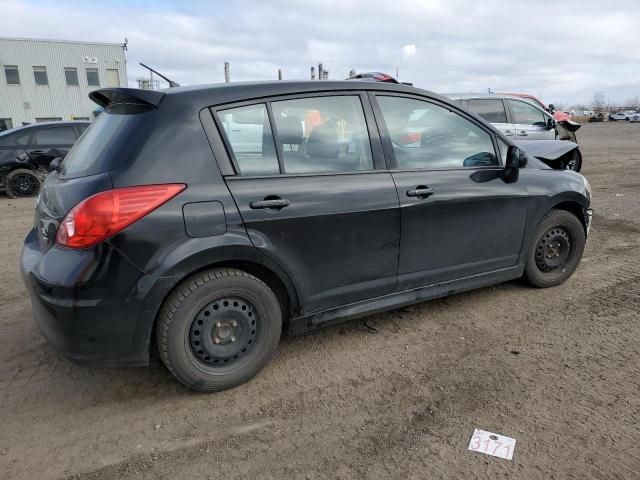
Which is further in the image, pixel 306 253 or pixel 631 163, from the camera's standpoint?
pixel 631 163

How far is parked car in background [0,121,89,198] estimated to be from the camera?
9.35 metres

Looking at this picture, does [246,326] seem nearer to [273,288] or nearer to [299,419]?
[273,288]

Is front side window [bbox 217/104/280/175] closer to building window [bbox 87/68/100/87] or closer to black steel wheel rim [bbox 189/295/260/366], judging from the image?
black steel wheel rim [bbox 189/295/260/366]

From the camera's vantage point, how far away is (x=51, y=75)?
1382 inches

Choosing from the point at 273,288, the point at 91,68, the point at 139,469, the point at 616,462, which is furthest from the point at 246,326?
the point at 91,68

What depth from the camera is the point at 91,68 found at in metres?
36.1

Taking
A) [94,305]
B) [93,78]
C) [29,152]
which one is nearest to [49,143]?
[29,152]

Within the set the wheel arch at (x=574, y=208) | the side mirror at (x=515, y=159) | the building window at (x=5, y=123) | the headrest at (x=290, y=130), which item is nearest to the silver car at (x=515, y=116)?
the wheel arch at (x=574, y=208)

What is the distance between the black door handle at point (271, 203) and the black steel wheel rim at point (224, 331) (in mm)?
529

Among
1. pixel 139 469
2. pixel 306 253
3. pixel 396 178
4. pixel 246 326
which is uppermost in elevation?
pixel 396 178

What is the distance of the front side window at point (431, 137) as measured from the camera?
10.6 ft

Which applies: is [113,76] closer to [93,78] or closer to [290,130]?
[93,78]

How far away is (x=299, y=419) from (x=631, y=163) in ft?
47.1

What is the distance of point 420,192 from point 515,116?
7872mm
